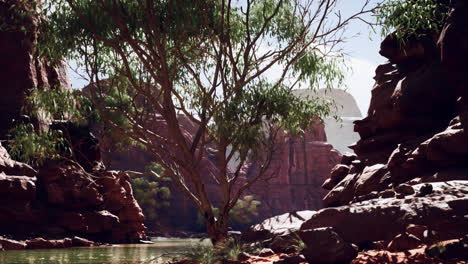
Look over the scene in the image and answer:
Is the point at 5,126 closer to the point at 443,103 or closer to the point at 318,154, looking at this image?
the point at 443,103

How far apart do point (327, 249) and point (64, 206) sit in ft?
75.9

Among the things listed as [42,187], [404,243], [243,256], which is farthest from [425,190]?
[42,187]

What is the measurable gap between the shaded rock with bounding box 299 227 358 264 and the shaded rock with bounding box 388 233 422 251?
1.78 ft

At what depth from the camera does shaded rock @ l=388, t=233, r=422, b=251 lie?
23.3 feet

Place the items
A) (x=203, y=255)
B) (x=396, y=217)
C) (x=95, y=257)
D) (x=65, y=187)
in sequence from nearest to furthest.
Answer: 1. (x=396, y=217)
2. (x=203, y=255)
3. (x=95, y=257)
4. (x=65, y=187)

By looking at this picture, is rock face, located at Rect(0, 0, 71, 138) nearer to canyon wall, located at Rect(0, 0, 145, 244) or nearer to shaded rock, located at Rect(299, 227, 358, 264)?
canyon wall, located at Rect(0, 0, 145, 244)

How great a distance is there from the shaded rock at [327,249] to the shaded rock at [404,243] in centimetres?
54

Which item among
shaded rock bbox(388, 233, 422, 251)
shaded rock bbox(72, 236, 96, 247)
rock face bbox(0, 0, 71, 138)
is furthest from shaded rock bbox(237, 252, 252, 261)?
rock face bbox(0, 0, 71, 138)

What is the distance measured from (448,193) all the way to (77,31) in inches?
341

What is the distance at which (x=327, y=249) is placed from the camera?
7.09m

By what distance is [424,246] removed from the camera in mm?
6957

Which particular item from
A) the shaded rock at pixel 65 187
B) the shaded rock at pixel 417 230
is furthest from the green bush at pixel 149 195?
the shaded rock at pixel 417 230

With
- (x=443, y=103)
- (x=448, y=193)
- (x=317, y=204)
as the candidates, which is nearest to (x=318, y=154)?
(x=317, y=204)

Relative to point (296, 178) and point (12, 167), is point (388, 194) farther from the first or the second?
point (296, 178)
